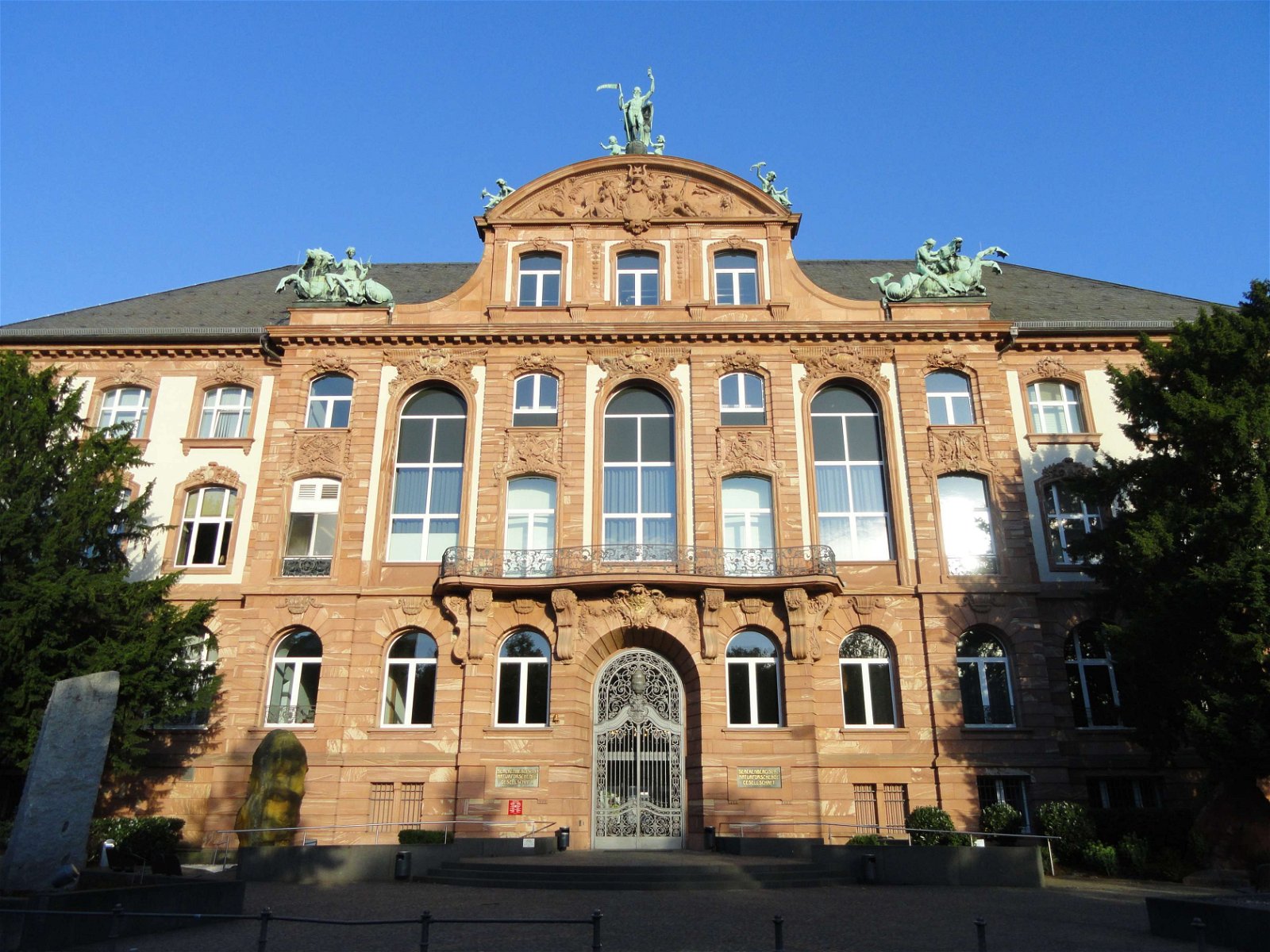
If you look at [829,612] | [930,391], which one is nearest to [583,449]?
[829,612]

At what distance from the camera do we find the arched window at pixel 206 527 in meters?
26.1

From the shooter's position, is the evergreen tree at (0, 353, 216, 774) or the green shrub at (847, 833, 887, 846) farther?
the evergreen tree at (0, 353, 216, 774)

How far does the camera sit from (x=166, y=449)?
89.8 feet

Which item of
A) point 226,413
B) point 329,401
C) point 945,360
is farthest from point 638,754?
point 226,413

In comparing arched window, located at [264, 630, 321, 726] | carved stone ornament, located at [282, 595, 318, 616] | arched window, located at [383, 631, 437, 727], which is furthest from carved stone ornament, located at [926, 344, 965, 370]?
arched window, located at [264, 630, 321, 726]

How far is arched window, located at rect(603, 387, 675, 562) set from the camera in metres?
25.5

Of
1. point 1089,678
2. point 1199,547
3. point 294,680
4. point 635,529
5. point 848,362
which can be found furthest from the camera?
point 848,362

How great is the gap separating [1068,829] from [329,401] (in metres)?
22.0

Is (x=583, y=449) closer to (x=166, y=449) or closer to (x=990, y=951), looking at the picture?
(x=166, y=449)

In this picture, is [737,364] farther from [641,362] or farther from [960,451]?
[960,451]

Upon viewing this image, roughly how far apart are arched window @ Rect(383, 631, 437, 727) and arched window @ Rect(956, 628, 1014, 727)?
1346 cm

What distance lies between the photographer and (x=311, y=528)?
26.0m

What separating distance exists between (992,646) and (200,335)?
2411 centimetres

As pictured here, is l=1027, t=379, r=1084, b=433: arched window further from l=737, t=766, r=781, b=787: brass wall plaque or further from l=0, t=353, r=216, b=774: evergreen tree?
l=0, t=353, r=216, b=774: evergreen tree
